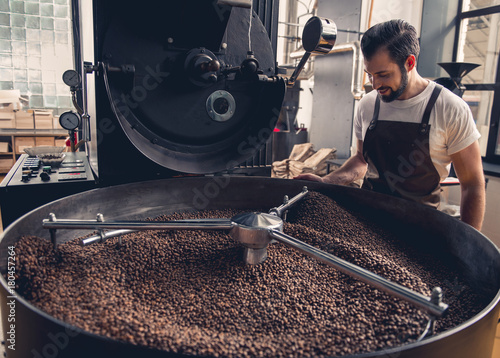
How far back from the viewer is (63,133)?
5.29 m

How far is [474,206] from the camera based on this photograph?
1343 millimetres

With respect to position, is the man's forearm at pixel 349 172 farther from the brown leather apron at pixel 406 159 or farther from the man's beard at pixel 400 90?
the man's beard at pixel 400 90

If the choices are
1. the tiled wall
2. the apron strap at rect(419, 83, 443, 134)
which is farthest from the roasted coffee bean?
the tiled wall

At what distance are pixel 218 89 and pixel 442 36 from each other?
477cm

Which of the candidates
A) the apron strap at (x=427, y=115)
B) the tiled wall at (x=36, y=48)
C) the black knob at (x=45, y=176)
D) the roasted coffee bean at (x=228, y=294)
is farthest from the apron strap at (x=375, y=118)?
the tiled wall at (x=36, y=48)

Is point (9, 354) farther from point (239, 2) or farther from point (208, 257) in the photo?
point (239, 2)

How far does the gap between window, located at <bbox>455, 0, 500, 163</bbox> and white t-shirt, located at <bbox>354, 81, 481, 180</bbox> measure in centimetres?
328

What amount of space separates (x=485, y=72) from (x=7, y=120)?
638 cm

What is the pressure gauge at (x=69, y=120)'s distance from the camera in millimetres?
1880

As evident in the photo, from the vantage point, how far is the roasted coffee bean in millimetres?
643

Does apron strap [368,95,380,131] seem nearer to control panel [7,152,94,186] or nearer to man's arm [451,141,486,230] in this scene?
man's arm [451,141,486,230]

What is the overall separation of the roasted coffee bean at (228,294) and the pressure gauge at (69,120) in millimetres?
1043

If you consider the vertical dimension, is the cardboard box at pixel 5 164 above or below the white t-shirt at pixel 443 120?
below

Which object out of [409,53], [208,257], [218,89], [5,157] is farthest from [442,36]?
[5,157]
